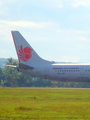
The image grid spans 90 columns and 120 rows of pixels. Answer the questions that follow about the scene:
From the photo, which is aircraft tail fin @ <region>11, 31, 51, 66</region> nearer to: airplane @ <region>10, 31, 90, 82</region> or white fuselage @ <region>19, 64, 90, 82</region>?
airplane @ <region>10, 31, 90, 82</region>

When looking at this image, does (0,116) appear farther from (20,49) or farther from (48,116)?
(20,49)

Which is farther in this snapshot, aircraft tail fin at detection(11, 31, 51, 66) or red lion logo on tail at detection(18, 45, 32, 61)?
red lion logo on tail at detection(18, 45, 32, 61)

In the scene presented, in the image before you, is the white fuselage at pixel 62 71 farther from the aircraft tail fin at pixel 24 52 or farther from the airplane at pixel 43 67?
the aircraft tail fin at pixel 24 52

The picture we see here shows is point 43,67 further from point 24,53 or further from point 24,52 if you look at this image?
point 24,52

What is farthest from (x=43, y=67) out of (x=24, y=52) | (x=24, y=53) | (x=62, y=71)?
(x=24, y=52)

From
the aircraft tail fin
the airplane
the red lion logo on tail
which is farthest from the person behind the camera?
the red lion logo on tail

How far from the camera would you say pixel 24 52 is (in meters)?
70.4

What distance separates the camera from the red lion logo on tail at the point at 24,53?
69906mm

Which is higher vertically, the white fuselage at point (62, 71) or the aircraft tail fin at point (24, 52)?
the aircraft tail fin at point (24, 52)

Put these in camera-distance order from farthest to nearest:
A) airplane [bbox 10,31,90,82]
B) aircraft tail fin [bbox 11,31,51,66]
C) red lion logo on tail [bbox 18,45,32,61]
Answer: red lion logo on tail [bbox 18,45,32,61] < aircraft tail fin [bbox 11,31,51,66] < airplane [bbox 10,31,90,82]

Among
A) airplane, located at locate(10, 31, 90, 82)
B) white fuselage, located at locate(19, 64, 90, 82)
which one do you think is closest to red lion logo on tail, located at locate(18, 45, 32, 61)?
airplane, located at locate(10, 31, 90, 82)

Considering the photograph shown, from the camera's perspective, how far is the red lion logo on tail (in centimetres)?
6991

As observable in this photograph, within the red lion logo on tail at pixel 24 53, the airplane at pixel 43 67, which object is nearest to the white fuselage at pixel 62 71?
the airplane at pixel 43 67

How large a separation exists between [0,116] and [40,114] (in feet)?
10.8
